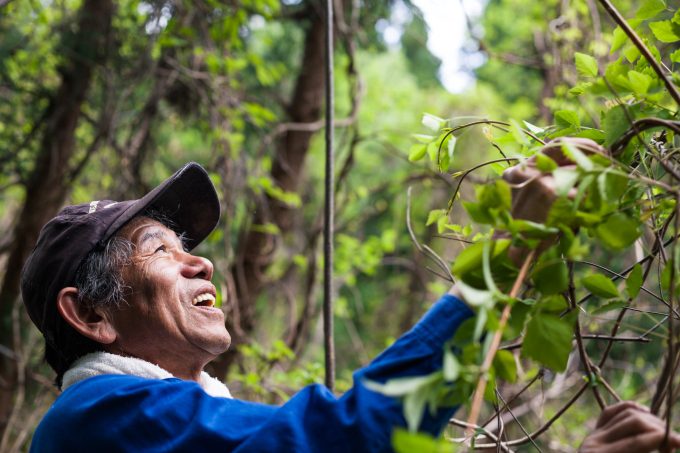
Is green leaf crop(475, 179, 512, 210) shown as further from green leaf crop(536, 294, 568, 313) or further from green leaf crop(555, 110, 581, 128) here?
green leaf crop(555, 110, 581, 128)

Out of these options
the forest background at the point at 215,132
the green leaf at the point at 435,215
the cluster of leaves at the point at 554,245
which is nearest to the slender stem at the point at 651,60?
the cluster of leaves at the point at 554,245

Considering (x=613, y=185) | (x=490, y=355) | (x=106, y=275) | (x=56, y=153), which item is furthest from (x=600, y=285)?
(x=56, y=153)

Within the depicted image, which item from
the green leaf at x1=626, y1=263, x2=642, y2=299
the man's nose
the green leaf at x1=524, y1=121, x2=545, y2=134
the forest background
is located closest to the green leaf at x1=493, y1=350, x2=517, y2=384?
the green leaf at x1=626, y1=263, x2=642, y2=299

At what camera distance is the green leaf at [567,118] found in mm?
1266

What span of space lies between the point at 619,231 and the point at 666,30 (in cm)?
45

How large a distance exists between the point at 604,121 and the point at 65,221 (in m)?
1.30

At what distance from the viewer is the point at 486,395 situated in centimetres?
127

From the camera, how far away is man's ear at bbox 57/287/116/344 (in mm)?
1738

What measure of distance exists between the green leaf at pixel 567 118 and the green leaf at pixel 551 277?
1.32ft

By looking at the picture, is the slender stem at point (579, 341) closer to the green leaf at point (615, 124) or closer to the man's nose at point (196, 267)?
the green leaf at point (615, 124)

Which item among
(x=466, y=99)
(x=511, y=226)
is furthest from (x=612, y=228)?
(x=466, y=99)

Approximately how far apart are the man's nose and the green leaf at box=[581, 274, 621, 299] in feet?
3.36

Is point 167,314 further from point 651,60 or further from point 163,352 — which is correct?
point 651,60

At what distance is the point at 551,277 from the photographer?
95cm
